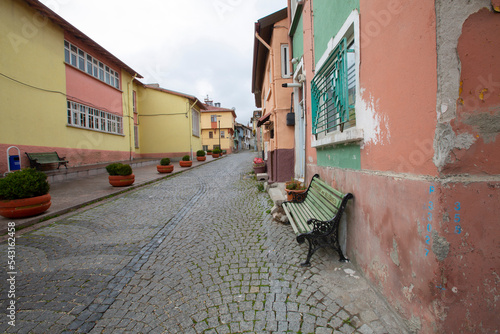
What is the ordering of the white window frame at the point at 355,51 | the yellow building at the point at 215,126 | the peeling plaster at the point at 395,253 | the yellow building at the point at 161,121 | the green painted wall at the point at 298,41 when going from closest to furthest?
the peeling plaster at the point at 395,253 → the white window frame at the point at 355,51 → the green painted wall at the point at 298,41 → the yellow building at the point at 161,121 → the yellow building at the point at 215,126

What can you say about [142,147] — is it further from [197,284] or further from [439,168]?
[439,168]

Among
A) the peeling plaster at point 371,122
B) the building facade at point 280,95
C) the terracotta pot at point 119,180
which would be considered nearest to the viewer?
the peeling plaster at point 371,122

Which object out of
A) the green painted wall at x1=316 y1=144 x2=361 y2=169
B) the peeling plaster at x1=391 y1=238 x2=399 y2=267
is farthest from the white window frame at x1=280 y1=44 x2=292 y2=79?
the peeling plaster at x1=391 y1=238 x2=399 y2=267

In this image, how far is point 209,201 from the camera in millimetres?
7121

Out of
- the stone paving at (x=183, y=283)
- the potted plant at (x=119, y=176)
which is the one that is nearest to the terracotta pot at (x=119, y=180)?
the potted plant at (x=119, y=176)

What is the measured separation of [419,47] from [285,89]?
6165mm

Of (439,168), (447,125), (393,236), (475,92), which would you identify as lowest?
(393,236)

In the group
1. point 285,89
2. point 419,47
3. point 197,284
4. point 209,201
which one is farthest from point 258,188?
point 419,47

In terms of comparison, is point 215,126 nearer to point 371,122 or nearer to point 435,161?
point 371,122

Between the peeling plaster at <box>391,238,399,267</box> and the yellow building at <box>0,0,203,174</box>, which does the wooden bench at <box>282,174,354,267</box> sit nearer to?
the peeling plaster at <box>391,238,399,267</box>

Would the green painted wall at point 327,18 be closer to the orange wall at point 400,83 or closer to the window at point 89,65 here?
the orange wall at point 400,83

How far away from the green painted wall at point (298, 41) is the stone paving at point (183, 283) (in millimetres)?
4411

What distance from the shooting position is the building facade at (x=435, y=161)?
5.15ft

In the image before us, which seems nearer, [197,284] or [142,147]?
[197,284]
